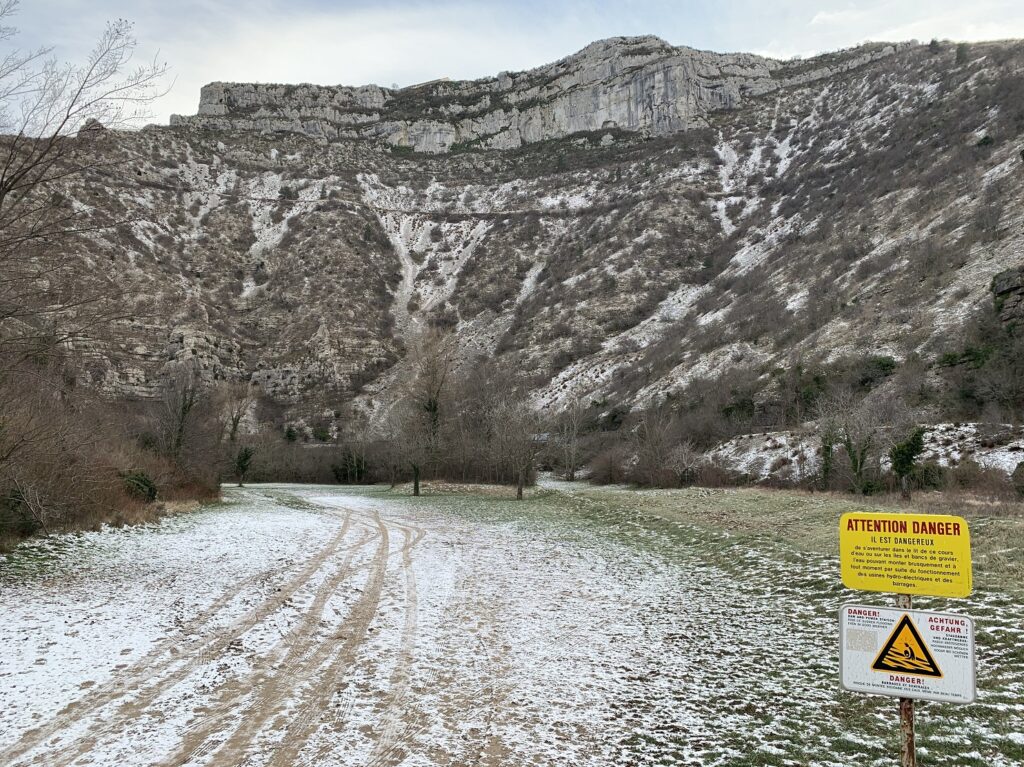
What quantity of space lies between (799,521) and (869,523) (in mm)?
13038

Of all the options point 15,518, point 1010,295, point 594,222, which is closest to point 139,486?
point 15,518

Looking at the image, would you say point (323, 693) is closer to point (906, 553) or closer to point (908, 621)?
point (908, 621)

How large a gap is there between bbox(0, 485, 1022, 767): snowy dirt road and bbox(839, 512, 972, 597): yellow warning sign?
1.89 m

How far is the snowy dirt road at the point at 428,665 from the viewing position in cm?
459

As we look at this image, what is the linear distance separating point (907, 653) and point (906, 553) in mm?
609

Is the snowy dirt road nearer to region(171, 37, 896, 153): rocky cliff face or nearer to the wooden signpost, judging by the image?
the wooden signpost

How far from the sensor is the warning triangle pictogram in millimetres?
3375

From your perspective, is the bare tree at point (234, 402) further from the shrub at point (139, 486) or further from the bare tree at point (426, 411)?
the shrub at point (139, 486)

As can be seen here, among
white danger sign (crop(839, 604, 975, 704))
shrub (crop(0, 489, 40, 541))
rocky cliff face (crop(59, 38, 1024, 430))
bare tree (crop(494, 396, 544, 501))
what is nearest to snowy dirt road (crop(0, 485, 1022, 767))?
shrub (crop(0, 489, 40, 541))

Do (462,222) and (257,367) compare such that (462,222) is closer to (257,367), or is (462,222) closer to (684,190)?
(684,190)

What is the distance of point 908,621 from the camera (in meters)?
3.44

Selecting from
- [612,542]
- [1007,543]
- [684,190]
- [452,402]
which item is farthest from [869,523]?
[684,190]

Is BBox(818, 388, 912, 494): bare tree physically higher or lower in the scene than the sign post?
higher

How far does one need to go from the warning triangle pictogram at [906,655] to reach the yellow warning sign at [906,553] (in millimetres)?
236
